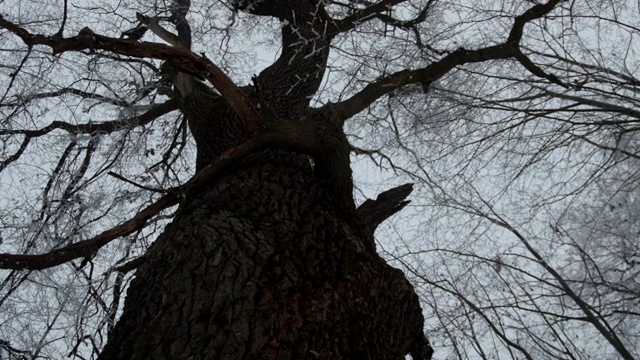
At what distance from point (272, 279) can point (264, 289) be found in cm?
6

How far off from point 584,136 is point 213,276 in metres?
2.57

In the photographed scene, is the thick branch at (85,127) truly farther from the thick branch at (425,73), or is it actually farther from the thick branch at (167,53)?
the thick branch at (425,73)

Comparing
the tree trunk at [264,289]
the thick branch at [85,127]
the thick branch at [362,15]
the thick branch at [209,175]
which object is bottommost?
the tree trunk at [264,289]

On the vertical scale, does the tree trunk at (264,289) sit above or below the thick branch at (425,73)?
below

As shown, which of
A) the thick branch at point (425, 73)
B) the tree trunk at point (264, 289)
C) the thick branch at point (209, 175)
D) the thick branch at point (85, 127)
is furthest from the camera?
the thick branch at point (85, 127)

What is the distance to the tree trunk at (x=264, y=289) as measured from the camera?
1514 millimetres

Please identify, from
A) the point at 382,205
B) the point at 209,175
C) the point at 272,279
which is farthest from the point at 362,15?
the point at 272,279

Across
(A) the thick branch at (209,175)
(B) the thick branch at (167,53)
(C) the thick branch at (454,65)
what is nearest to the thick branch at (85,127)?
(B) the thick branch at (167,53)

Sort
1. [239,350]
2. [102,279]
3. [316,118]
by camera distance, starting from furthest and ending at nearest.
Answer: [102,279] < [316,118] < [239,350]

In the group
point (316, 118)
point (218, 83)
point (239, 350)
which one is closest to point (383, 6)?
point (316, 118)

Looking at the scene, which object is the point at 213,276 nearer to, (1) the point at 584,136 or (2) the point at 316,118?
(2) the point at 316,118

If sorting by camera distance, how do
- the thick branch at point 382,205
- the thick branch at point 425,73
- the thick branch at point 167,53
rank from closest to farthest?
1. the thick branch at point 167,53
2. the thick branch at point 382,205
3. the thick branch at point 425,73

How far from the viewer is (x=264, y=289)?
1.68 metres

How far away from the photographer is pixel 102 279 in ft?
9.81
